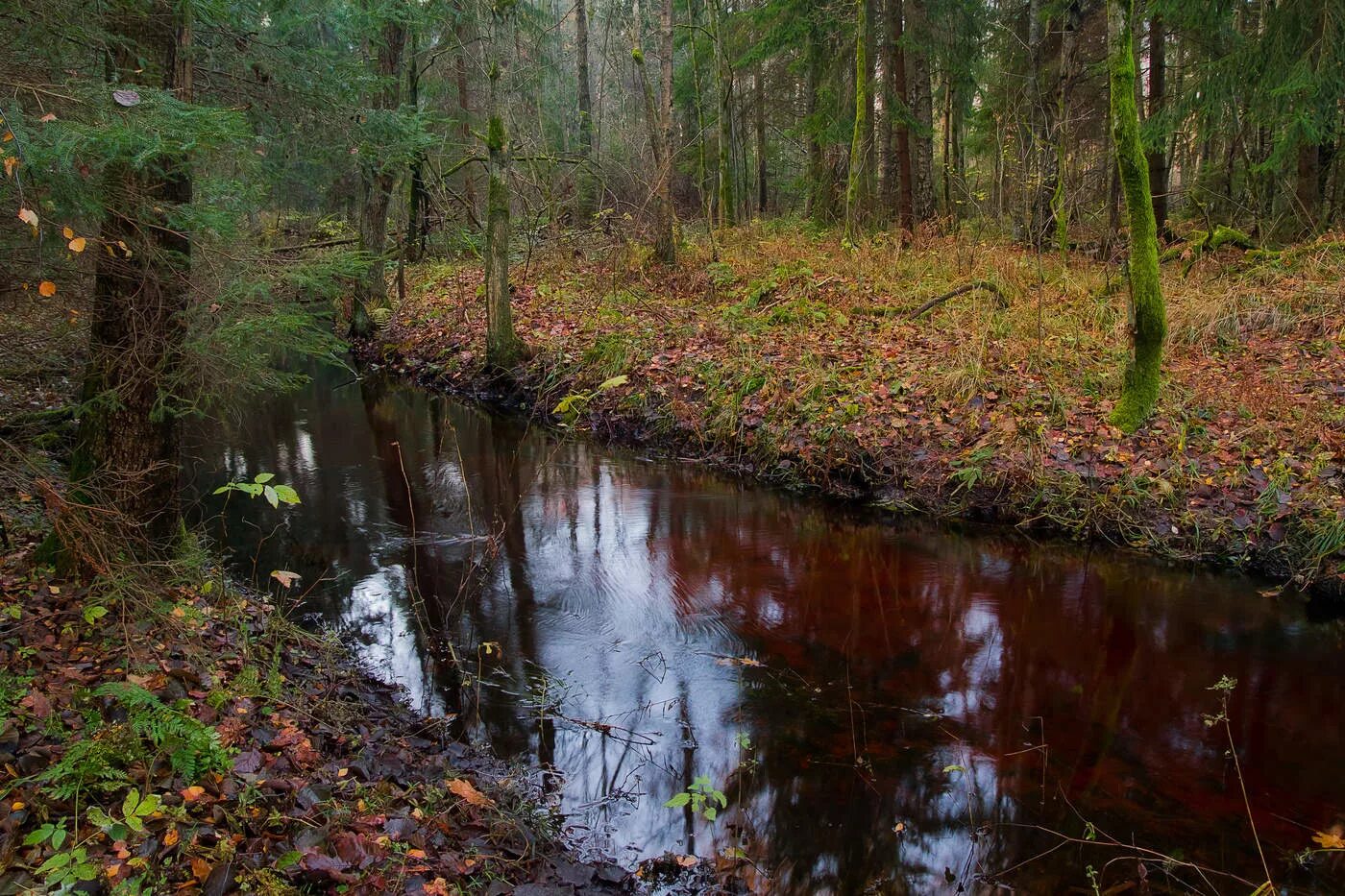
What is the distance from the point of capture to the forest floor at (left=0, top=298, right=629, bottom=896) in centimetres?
288

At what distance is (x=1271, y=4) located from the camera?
490 inches

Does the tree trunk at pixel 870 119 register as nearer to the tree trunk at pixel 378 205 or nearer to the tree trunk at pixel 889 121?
the tree trunk at pixel 889 121

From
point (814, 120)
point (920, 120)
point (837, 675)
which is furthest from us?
point (814, 120)

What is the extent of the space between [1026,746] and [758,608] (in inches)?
98.0

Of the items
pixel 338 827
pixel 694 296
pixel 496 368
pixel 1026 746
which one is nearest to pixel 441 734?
pixel 338 827

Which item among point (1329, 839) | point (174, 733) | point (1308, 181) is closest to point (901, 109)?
point (1308, 181)

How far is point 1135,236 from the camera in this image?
27.2 feet

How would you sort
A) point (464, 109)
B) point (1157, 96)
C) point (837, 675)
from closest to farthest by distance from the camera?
point (837, 675), point (1157, 96), point (464, 109)

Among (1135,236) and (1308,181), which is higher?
(1308,181)

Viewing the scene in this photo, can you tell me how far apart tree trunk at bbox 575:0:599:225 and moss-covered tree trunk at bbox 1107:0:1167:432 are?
31.3 ft

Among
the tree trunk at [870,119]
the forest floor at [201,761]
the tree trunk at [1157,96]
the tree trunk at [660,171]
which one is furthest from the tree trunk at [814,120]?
the forest floor at [201,761]

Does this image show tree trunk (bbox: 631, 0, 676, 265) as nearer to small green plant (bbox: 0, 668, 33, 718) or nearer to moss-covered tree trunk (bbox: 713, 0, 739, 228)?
moss-covered tree trunk (bbox: 713, 0, 739, 228)

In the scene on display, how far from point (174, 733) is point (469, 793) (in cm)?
141

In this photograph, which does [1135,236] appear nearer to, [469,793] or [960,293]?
[960,293]
